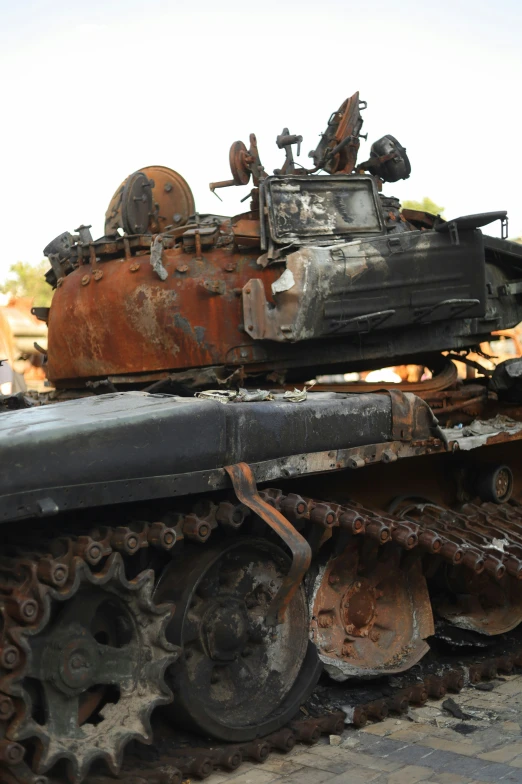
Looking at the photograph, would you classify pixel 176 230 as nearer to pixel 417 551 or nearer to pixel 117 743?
pixel 417 551

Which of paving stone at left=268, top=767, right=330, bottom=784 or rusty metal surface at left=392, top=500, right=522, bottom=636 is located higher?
rusty metal surface at left=392, top=500, right=522, bottom=636

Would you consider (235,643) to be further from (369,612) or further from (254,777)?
(369,612)

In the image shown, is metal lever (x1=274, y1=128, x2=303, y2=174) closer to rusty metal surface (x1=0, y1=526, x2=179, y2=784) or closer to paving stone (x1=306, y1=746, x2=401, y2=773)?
rusty metal surface (x1=0, y1=526, x2=179, y2=784)

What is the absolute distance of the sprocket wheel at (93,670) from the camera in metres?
4.86

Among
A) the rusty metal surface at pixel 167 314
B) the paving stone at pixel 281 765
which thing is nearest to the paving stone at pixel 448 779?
the paving stone at pixel 281 765

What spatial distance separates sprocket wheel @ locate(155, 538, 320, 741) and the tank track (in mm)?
144

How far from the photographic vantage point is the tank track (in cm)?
473

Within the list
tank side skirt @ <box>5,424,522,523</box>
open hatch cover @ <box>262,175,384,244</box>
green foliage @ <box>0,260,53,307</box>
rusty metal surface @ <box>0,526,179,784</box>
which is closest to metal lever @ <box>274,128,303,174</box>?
open hatch cover @ <box>262,175,384,244</box>

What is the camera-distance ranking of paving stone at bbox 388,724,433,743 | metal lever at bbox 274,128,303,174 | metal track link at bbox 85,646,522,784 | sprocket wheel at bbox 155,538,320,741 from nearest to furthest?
metal track link at bbox 85,646,522,784, sprocket wheel at bbox 155,538,320,741, paving stone at bbox 388,724,433,743, metal lever at bbox 274,128,303,174

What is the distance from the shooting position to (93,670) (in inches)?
202

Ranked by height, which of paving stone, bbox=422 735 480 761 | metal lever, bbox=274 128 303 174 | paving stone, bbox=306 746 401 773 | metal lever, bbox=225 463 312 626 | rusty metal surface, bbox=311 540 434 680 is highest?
metal lever, bbox=274 128 303 174

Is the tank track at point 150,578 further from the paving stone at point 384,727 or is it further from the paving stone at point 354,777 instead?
the paving stone at point 354,777

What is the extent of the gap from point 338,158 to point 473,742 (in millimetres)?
4592

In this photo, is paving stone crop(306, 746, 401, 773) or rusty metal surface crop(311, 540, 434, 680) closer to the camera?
paving stone crop(306, 746, 401, 773)
